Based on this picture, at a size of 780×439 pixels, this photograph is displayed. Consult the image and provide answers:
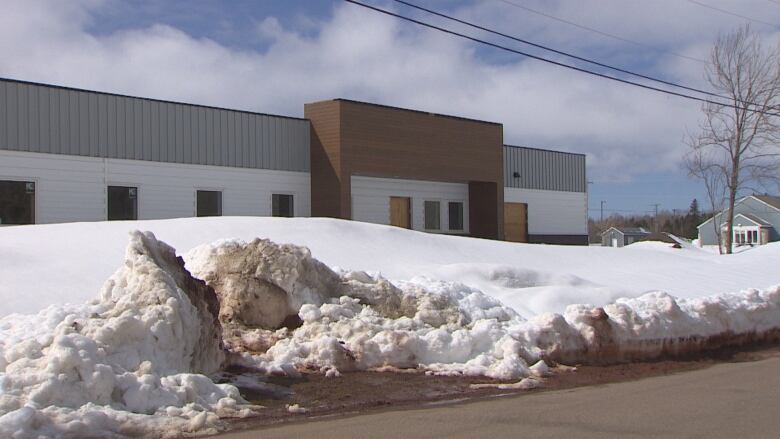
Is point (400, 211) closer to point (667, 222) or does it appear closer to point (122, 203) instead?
point (122, 203)

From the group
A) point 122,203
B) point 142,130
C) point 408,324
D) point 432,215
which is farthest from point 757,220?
point 408,324

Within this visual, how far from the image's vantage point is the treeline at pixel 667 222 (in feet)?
389

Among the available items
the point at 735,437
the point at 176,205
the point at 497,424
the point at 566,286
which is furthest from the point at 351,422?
the point at 176,205

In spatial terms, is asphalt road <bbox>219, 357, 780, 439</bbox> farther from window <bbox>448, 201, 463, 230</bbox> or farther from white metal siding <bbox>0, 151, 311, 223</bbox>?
window <bbox>448, 201, 463, 230</bbox>

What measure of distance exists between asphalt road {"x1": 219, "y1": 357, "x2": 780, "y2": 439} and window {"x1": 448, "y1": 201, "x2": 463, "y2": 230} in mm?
28432

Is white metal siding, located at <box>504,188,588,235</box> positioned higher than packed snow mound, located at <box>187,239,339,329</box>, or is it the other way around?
white metal siding, located at <box>504,188,588,235</box>

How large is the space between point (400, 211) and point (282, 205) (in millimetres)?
5700

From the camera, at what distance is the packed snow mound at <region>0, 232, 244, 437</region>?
23.9ft

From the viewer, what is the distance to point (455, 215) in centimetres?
3897

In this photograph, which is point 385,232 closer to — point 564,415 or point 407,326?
point 407,326

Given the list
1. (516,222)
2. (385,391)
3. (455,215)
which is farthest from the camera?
(516,222)

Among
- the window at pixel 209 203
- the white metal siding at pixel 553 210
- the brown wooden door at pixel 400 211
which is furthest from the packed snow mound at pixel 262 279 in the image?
the white metal siding at pixel 553 210

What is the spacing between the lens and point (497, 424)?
7887mm

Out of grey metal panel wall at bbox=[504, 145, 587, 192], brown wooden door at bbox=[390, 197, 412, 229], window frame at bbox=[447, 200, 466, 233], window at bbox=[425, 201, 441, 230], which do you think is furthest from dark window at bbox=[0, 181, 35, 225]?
grey metal panel wall at bbox=[504, 145, 587, 192]
